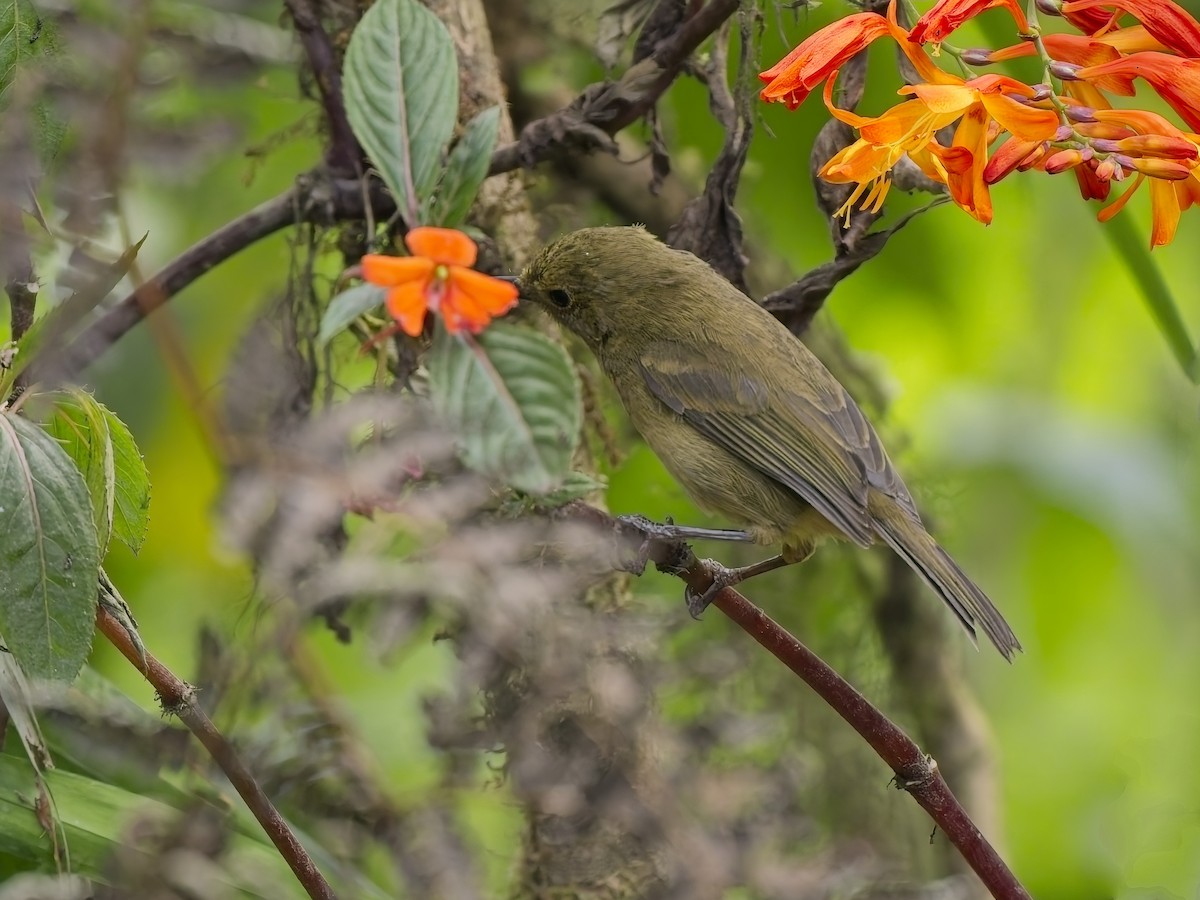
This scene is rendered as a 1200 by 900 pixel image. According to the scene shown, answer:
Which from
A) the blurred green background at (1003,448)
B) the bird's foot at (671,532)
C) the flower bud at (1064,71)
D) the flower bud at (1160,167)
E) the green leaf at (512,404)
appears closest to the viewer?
the green leaf at (512,404)

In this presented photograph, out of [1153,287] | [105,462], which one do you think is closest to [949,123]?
[1153,287]

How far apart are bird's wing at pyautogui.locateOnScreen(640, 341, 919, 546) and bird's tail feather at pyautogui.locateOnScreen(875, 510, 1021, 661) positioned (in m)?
0.09

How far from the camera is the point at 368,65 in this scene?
56.5 inches

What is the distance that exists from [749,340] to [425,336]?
0.77 meters

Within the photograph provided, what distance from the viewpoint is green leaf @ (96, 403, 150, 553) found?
1574mm

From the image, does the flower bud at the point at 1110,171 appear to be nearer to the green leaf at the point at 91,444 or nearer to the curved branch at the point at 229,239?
the green leaf at the point at 91,444

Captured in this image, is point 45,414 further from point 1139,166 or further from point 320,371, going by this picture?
point 1139,166

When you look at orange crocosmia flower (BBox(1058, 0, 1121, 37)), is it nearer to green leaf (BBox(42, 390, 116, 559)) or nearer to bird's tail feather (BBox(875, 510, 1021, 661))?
bird's tail feather (BBox(875, 510, 1021, 661))

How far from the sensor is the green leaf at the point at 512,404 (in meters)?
1.18

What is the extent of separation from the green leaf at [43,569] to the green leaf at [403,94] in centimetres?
44

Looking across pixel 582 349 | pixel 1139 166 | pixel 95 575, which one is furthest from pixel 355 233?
pixel 1139 166

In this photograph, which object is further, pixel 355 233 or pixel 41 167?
pixel 355 233

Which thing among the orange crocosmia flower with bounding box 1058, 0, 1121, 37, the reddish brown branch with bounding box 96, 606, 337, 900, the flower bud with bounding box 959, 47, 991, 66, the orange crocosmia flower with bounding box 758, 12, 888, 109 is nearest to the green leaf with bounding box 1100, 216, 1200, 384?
the orange crocosmia flower with bounding box 1058, 0, 1121, 37

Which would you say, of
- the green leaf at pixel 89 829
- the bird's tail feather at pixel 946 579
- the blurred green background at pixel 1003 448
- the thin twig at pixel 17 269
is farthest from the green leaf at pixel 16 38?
the bird's tail feather at pixel 946 579
